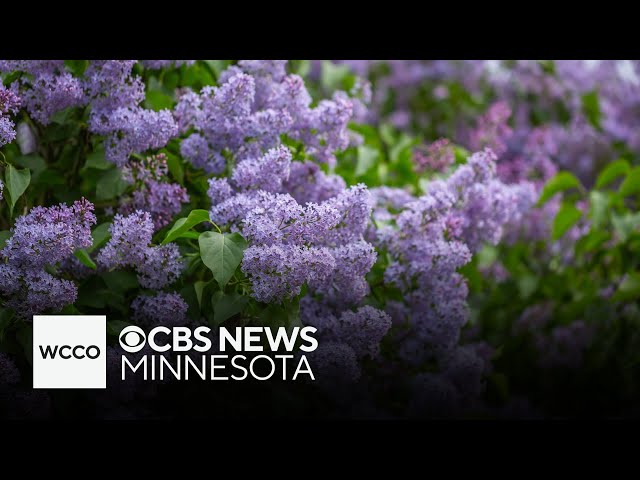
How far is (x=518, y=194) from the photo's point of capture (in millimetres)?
2201

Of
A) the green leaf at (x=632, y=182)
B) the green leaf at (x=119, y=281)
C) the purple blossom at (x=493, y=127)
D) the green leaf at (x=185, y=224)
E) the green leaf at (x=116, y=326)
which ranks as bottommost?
the green leaf at (x=116, y=326)

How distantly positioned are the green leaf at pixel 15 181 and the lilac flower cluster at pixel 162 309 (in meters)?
0.29

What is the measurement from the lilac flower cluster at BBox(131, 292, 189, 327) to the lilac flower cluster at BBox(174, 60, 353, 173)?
0.31 metres

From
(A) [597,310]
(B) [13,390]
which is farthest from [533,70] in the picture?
(B) [13,390]

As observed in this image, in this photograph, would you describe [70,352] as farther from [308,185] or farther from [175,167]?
[308,185]

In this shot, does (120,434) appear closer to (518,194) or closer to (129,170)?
(129,170)

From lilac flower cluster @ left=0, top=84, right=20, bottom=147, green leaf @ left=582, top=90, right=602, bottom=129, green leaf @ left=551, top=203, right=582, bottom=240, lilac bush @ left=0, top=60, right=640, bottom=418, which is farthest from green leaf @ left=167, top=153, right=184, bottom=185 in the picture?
green leaf @ left=582, top=90, right=602, bottom=129

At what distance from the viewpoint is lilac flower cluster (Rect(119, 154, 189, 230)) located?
1.63 meters

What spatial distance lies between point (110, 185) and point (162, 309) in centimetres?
30

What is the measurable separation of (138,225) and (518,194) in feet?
3.75

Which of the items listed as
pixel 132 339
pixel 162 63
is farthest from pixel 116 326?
pixel 162 63

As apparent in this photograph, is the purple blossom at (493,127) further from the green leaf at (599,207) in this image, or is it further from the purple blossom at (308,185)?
the purple blossom at (308,185)

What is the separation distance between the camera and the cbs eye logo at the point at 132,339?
1.55m

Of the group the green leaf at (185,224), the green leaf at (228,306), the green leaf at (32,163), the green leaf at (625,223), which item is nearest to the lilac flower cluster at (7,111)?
the green leaf at (32,163)
